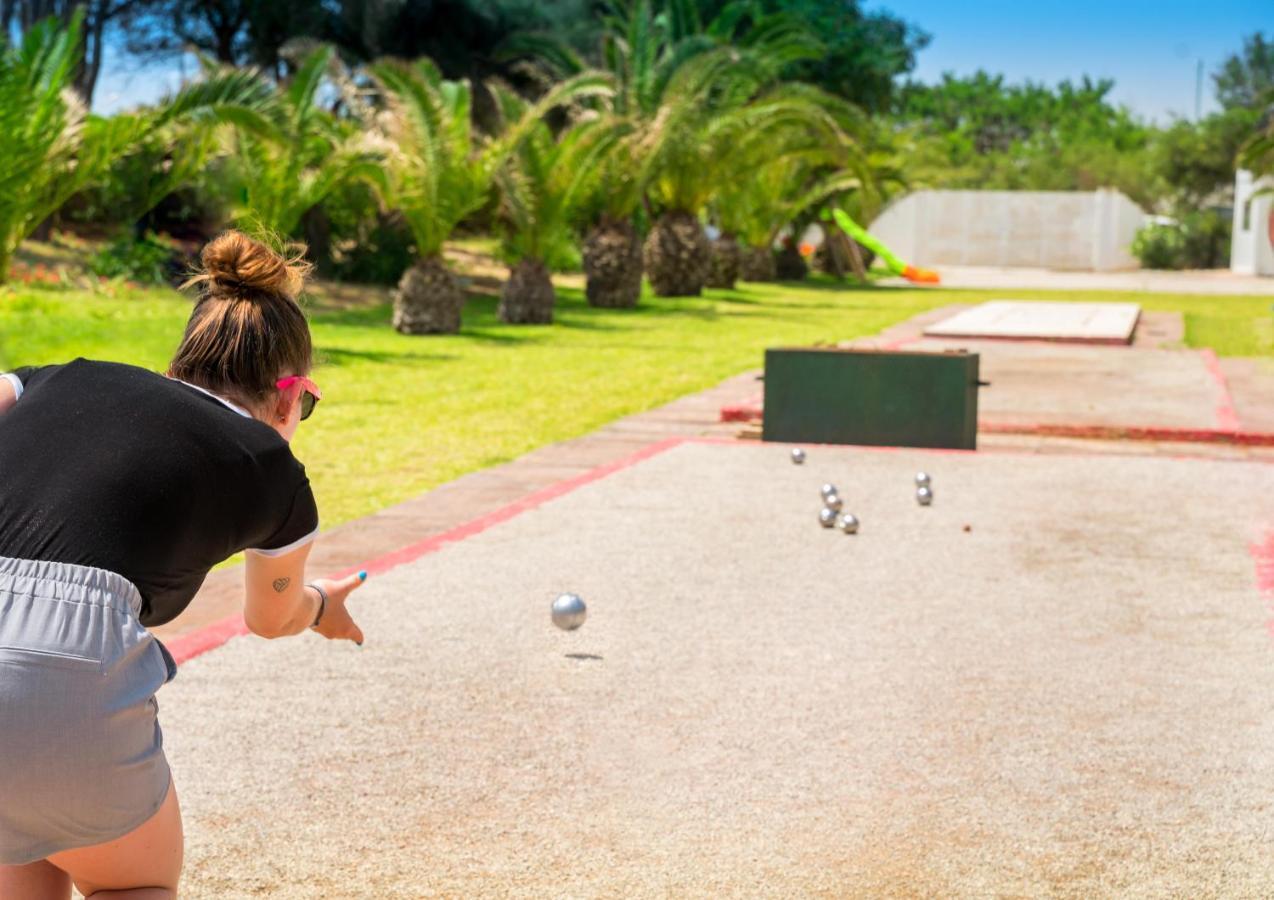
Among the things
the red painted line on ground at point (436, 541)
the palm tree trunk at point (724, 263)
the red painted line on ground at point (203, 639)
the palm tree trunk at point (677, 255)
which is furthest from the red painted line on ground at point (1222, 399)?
the palm tree trunk at point (724, 263)

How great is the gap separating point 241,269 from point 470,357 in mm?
15039

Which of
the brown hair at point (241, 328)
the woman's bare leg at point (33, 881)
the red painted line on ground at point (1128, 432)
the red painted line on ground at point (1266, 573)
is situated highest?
the brown hair at point (241, 328)

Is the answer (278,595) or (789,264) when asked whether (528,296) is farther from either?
(278,595)

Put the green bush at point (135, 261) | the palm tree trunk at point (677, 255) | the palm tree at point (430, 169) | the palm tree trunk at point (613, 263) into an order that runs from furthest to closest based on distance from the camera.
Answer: the palm tree trunk at point (677, 255), the palm tree trunk at point (613, 263), the green bush at point (135, 261), the palm tree at point (430, 169)

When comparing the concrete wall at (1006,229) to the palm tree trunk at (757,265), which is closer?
the palm tree trunk at (757,265)

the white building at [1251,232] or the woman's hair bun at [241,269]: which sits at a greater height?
the white building at [1251,232]

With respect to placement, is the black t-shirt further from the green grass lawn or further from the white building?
the white building

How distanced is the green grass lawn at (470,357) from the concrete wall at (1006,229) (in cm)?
2518

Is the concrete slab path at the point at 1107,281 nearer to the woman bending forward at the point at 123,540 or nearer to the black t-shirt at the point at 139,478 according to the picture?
the woman bending forward at the point at 123,540

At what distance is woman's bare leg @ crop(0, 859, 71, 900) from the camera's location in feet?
7.55

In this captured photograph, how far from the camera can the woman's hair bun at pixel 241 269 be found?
2.30 metres

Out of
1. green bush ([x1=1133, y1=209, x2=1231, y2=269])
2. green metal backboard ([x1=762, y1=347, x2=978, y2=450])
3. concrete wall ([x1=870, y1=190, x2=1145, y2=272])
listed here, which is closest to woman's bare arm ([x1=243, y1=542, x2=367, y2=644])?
green metal backboard ([x1=762, y1=347, x2=978, y2=450])

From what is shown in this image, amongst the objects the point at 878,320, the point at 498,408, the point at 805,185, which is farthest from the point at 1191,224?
the point at 498,408

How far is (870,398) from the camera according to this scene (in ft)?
33.9
